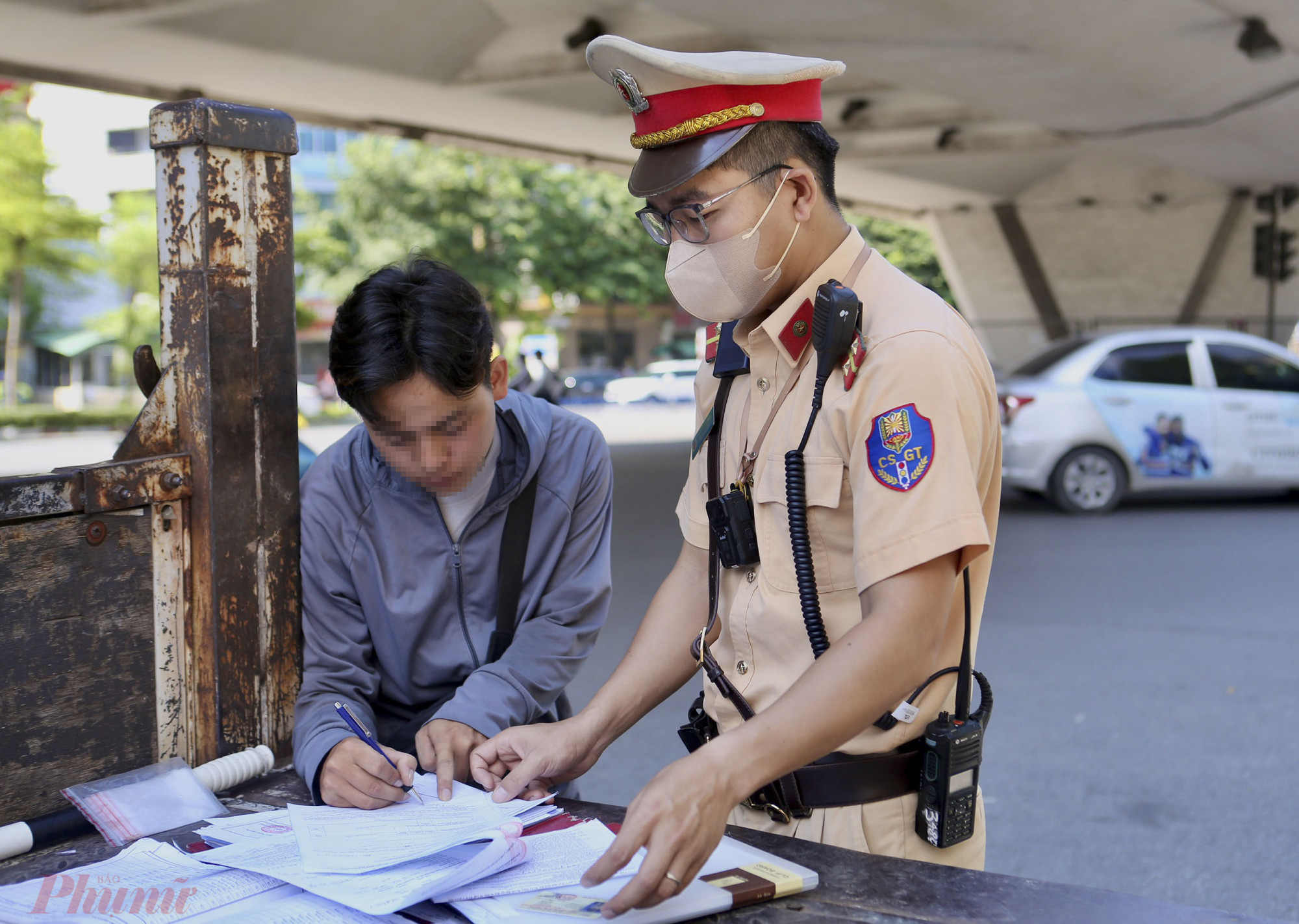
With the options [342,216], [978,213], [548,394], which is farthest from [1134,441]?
[342,216]

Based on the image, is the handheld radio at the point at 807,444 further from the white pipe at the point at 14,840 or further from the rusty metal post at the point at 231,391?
the white pipe at the point at 14,840

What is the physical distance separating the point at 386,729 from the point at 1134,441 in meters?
9.11

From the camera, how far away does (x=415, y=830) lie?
1.57m

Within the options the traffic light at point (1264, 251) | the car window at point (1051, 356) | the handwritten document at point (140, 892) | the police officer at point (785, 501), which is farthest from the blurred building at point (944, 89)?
the handwritten document at point (140, 892)

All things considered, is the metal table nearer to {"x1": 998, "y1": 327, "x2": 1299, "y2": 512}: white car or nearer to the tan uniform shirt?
the tan uniform shirt

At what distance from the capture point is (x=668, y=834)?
1245 millimetres

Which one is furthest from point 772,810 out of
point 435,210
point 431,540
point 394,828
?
point 435,210

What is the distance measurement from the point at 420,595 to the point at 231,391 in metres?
0.49

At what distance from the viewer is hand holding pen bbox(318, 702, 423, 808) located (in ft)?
5.71

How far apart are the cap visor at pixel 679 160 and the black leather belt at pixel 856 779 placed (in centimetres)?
84

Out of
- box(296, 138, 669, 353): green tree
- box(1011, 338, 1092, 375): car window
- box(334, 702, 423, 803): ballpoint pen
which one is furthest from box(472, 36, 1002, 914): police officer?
box(296, 138, 669, 353): green tree

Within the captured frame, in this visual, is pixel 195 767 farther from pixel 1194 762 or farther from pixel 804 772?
pixel 1194 762

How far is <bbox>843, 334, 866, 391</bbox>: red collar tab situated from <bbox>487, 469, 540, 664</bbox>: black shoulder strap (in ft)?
2.68

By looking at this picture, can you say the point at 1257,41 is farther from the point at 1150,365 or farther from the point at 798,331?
the point at 798,331
